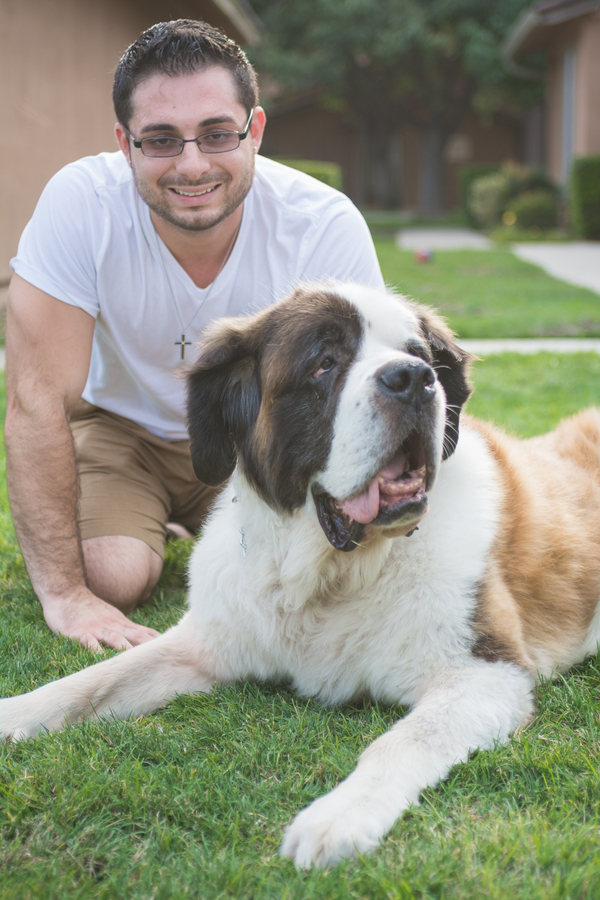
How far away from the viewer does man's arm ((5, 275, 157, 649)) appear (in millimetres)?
3352

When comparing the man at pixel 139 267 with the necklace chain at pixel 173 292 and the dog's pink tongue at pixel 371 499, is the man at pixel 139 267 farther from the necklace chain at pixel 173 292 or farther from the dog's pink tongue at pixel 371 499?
the dog's pink tongue at pixel 371 499

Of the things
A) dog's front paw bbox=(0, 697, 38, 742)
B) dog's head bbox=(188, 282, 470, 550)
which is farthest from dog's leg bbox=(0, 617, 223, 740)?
dog's head bbox=(188, 282, 470, 550)

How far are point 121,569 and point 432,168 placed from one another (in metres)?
34.1

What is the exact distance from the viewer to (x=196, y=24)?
342 cm

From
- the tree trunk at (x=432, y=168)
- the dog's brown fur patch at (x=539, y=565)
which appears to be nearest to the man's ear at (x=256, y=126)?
the dog's brown fur patch at (x=539, y=565)

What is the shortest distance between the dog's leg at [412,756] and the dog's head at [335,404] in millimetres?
465

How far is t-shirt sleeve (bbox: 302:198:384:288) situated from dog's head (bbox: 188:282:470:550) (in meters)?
0.79

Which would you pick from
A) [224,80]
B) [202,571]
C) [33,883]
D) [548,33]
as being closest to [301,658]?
[202,571]

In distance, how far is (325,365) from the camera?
2.40 meters

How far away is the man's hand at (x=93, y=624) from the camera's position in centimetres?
309

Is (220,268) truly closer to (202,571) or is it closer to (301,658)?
(202,571)

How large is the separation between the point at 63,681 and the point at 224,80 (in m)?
2.27

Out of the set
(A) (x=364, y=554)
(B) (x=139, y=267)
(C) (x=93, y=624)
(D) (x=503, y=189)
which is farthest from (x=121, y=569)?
(D) (x=503, y=189)

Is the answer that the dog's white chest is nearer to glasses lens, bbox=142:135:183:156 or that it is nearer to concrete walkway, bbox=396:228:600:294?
glasses lens, bbox=142:135:183:156
